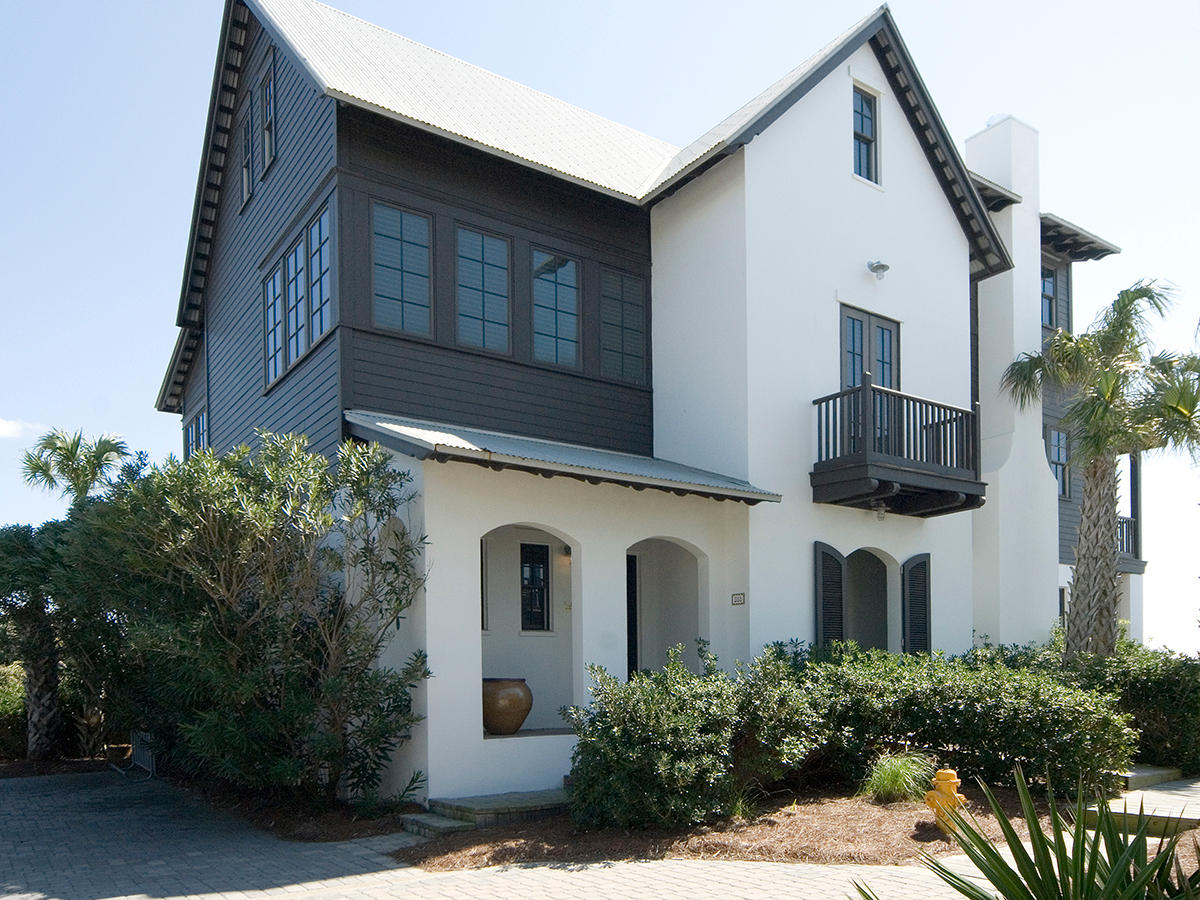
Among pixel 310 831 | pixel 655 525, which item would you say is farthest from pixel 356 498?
pixel 655 525

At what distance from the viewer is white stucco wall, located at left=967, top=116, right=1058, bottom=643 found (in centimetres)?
1761

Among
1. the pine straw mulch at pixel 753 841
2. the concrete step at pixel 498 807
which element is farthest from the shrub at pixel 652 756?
the concrete step at pixel 498 807

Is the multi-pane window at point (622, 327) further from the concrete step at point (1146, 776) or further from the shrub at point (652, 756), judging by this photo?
the concrete step at point (1146, 776)

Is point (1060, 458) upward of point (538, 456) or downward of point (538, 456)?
upward

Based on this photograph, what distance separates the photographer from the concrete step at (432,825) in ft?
32.8

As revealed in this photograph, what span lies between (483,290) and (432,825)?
6.50 m

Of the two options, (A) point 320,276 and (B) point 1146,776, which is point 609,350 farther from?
(B) point 1146,776

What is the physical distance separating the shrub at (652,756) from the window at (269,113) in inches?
373

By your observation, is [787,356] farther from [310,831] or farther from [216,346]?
[216,346]

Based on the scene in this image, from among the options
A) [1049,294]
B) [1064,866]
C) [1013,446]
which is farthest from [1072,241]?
[1064,866]

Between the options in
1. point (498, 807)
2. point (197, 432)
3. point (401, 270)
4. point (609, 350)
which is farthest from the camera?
point (197, 432)

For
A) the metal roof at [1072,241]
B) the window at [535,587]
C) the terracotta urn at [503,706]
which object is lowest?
the terracotta urn at [503,706]

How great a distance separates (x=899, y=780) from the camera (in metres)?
10.3

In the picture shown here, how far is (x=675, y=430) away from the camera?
1484cm
